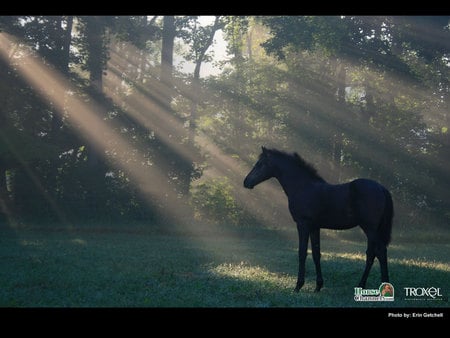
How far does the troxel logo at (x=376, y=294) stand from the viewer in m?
9.52

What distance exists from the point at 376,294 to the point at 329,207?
6.91ft

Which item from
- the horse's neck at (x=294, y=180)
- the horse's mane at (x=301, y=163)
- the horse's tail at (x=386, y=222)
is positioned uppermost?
the horse's mane at (x=301, y=163)

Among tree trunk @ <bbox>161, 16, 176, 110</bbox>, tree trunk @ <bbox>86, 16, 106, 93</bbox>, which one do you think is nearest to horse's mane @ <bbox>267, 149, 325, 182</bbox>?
tree trunk @ <bbox>86, 16, 106, 93</bbox>

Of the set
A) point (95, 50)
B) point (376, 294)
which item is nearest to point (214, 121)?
point (95, 50)

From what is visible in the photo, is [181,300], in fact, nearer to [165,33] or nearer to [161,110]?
[161,110]

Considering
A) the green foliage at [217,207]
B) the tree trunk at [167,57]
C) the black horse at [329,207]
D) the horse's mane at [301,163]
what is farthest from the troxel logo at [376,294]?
the tree trunk at [167,57]

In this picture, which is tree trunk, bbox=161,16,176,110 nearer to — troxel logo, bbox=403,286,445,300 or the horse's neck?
the horse's neck

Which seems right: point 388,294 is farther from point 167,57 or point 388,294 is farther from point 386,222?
point 167,57

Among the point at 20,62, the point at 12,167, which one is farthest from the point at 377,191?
the point at 20,62

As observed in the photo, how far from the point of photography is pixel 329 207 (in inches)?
432

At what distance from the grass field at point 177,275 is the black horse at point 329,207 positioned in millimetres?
913

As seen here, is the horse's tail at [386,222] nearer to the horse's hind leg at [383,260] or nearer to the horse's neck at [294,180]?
the horse's hind leg at [383,260]
